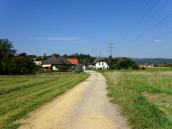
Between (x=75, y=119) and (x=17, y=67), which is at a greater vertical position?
(x=17, y=67)

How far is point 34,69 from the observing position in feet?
367

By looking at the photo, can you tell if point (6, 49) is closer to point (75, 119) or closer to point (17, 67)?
point (17, 67)

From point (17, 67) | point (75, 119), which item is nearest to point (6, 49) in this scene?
point (17, 67)

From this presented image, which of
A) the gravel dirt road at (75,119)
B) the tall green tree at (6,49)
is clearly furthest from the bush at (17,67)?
the gravel dirt road at (75,119)

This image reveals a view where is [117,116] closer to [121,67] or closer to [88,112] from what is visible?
[88,112]

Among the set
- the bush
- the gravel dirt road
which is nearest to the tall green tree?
the bush

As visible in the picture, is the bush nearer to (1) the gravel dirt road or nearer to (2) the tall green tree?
(2) the tall green tree

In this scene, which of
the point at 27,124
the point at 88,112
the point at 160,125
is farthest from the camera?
the point at 88,112

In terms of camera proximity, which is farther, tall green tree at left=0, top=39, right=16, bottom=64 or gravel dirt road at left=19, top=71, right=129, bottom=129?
tall green tree at left=0, top=39, right=16, bottom=64

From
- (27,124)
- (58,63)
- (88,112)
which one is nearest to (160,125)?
(27,124)

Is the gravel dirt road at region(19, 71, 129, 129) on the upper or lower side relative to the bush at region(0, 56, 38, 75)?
lower

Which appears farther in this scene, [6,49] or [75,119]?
[6,49]

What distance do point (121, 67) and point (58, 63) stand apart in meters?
22.7

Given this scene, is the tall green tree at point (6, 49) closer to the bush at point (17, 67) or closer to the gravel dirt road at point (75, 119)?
the bush at point (17, 67)
